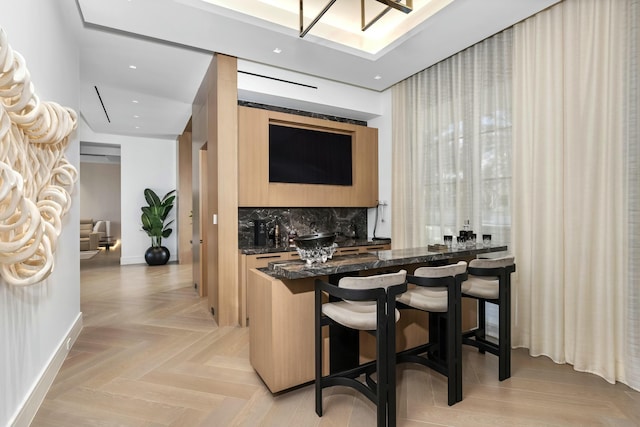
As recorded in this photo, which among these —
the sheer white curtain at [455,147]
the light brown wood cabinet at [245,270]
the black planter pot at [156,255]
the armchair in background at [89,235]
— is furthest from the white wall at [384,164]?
the armchair in background at [89,235]

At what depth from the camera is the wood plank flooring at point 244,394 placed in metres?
2.01

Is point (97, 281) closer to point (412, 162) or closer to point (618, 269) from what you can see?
point (412, 162)

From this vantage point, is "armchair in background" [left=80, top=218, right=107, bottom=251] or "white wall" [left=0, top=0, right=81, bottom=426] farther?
"armchair in background" [left=80, top=218, right=107, bottom=251]

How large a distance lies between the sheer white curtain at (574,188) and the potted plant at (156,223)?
7132mm

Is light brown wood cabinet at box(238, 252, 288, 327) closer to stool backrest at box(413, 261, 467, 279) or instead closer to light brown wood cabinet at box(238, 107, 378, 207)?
light brown wood cabinet at box(238, 107, 378, 207)

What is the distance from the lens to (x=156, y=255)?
747 cm

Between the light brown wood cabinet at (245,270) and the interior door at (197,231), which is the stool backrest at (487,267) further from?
the interior door at (197,231)

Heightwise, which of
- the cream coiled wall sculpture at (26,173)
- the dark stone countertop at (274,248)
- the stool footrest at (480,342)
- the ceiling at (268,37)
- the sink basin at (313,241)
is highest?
the ceiling at (268,37)

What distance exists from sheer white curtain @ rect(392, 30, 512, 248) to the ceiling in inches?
9.5

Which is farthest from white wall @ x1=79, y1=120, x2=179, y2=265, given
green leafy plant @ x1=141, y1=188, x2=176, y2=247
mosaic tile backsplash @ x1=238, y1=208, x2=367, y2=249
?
mosaic tile backsplash @ x1=238, y1=208, x2=367, y2=249

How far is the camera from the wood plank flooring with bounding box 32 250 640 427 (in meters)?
2.01

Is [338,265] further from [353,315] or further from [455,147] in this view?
[455,147]

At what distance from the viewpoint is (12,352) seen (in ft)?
5.68

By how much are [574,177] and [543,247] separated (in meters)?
0.65
